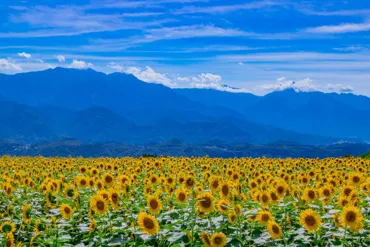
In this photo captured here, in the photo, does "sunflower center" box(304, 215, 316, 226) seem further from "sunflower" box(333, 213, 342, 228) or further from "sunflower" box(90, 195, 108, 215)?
"sunflower" box(90, 195, 108, 215)

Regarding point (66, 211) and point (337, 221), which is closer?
point (337, 221)

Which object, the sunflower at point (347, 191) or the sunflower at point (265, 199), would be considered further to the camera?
the sunflower at point (347, 191)

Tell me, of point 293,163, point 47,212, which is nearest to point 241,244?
point 47,212

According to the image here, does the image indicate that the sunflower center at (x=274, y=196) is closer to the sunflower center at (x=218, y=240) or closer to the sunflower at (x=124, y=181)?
the sunflower center at (x=218, y=240)

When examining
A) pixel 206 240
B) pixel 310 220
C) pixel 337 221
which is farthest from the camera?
pixel 337 221

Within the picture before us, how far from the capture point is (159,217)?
360 inches

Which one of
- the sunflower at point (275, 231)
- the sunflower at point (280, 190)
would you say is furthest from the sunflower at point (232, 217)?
the sunflower at point (280, 190)

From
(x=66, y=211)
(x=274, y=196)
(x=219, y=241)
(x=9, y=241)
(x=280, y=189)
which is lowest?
(x=9, y=241)

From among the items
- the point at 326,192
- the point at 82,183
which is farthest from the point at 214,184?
the point at 82,183

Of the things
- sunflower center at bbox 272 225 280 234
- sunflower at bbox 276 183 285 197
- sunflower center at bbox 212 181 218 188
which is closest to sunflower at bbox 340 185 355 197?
sunflower at bbox 276 183 285 197

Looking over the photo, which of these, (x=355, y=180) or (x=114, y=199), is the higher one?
(x=355, y=180)

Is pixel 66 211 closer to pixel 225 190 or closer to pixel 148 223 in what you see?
pixel 148 223

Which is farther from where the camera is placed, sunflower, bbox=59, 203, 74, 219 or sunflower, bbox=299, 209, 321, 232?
sunflower, bbox=59, 203, 74, 219

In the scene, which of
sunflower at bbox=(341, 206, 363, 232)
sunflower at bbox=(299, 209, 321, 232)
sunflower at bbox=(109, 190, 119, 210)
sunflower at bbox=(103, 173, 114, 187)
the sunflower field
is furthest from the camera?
sunflower at bbox=(103, 173, 114, 187)
